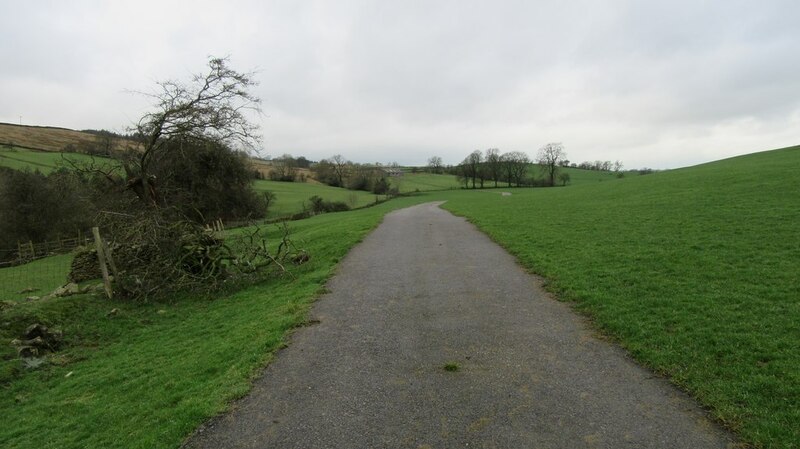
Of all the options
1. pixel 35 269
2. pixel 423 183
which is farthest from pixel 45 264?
pixel 423 183

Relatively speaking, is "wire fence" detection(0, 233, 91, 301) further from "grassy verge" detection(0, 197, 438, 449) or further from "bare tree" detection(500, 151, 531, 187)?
"bare tree" detection(500, 151, 531, 187)

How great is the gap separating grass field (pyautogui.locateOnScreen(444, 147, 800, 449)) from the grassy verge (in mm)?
5887

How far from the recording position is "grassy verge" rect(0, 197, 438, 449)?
530cm

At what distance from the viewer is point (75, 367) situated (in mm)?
8250

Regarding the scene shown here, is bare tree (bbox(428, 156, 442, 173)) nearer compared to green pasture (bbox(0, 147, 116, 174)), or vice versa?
green pasture (bbox(0, 147, 116, 174))

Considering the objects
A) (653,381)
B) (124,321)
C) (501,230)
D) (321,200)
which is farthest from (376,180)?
(653,381)

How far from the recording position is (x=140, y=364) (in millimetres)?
7789

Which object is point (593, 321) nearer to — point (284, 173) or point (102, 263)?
point (102, 263)

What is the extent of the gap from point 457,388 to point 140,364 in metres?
6.42

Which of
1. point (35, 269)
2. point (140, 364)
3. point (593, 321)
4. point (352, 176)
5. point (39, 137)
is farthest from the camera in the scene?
point (352, 176)

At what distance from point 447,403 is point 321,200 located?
6087cm

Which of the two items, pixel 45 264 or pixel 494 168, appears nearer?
pixel 45 264

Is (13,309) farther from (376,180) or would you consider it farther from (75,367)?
(376,180)

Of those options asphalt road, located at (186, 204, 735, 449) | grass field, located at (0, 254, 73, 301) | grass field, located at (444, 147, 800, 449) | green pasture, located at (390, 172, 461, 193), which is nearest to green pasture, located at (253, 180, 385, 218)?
green pasture, located at (390, 172, 461, 193)
